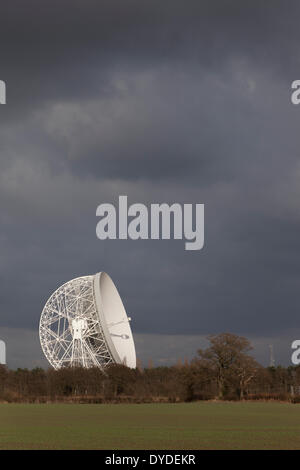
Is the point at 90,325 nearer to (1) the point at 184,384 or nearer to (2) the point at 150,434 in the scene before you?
(1) the point at 184,384

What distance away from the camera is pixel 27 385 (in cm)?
9906

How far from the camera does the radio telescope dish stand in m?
69.8

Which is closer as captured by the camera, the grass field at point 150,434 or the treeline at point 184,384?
the grass field at point 150,434

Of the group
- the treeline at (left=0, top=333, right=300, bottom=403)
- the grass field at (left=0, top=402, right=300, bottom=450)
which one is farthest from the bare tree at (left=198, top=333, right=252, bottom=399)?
the grass field at (left=0, top=402, right=300, bottom=450)

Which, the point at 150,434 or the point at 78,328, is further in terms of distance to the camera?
the point at 78,328

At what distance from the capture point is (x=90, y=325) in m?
71.4

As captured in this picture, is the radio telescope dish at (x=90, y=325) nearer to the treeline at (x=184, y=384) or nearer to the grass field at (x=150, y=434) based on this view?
the treeline at (x=184, y=384)

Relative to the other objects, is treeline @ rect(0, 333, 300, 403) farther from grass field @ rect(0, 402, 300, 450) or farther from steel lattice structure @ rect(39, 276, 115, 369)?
grass field @ rect(0, 402, 300, 450)

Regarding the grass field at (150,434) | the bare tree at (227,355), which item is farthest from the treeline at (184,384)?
the grass field at (150,434)

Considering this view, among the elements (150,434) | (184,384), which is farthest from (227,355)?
(150,434)

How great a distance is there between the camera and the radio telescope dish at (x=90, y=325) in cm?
6975

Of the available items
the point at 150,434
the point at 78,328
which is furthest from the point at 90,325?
the point at 150,434
